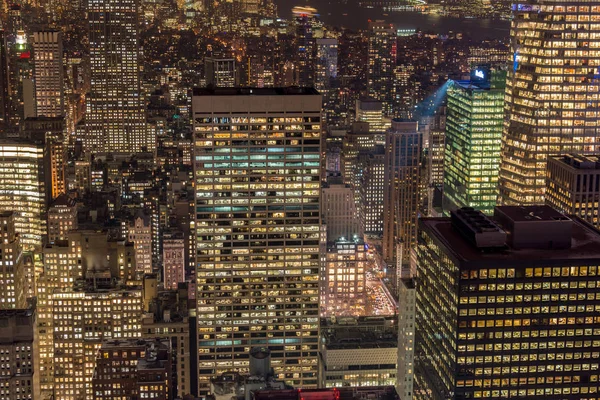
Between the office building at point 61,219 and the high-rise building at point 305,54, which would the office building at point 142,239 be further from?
the high-rise building at point 305,54

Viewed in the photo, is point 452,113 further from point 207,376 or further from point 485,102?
point 207,376

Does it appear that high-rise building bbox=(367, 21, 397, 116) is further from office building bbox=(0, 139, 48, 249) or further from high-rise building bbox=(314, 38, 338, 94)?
office building bbox=(0, 139, 48, 249)

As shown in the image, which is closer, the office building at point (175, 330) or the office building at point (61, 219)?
the office building at point (175, 330)

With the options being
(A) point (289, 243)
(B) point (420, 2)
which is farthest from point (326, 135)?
(A) point (289, 243)

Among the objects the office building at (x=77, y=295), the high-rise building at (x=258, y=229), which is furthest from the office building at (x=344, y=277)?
the high-rise building at (x=258, y=229)

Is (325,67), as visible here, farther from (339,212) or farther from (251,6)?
(339,212)
